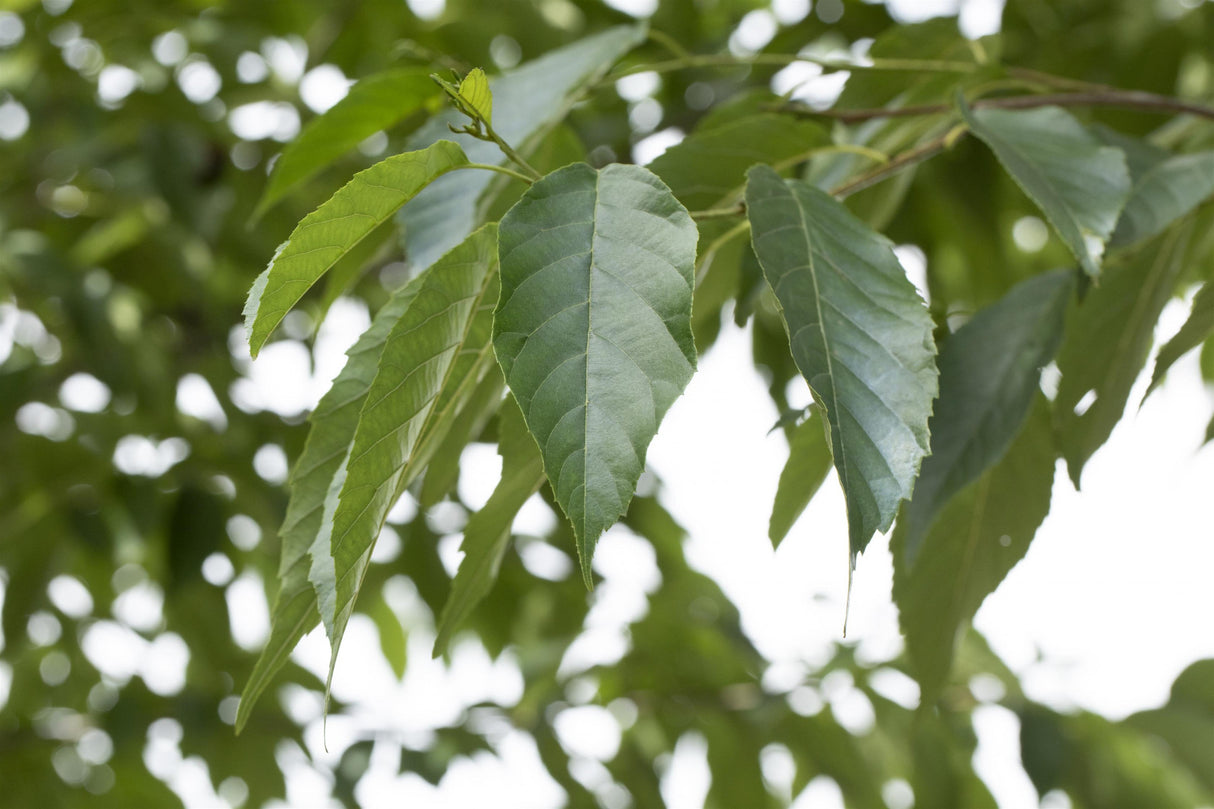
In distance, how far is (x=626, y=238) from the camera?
0.84 ft

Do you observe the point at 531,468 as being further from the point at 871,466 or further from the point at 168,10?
the point at 168,10

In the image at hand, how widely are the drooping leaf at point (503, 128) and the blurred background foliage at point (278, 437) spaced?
1.25ft

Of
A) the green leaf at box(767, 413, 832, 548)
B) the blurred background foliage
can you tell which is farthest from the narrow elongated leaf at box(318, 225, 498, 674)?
the blurred background foliage

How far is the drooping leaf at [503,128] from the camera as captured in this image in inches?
15.7

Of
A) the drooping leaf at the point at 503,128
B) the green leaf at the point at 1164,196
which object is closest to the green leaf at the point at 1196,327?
the green leaf at the point at 1164,196

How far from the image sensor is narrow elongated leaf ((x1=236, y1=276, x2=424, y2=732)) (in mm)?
291

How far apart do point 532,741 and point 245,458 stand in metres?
0.41

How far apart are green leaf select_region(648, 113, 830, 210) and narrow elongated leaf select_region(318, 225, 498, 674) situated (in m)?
0.15

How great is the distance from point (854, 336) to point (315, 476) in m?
0.17

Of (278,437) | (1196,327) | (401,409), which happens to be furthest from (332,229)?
(278,437)

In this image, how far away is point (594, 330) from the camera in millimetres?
243

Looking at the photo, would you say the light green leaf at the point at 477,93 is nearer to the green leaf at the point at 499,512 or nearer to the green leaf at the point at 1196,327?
the green leaf at the point at 499,512

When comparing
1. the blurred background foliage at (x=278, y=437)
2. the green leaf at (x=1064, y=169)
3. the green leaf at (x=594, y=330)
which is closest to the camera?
the green leaf at (x=594, y=330)

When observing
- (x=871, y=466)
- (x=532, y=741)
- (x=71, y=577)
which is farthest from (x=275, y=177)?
(x=71, y=577)
